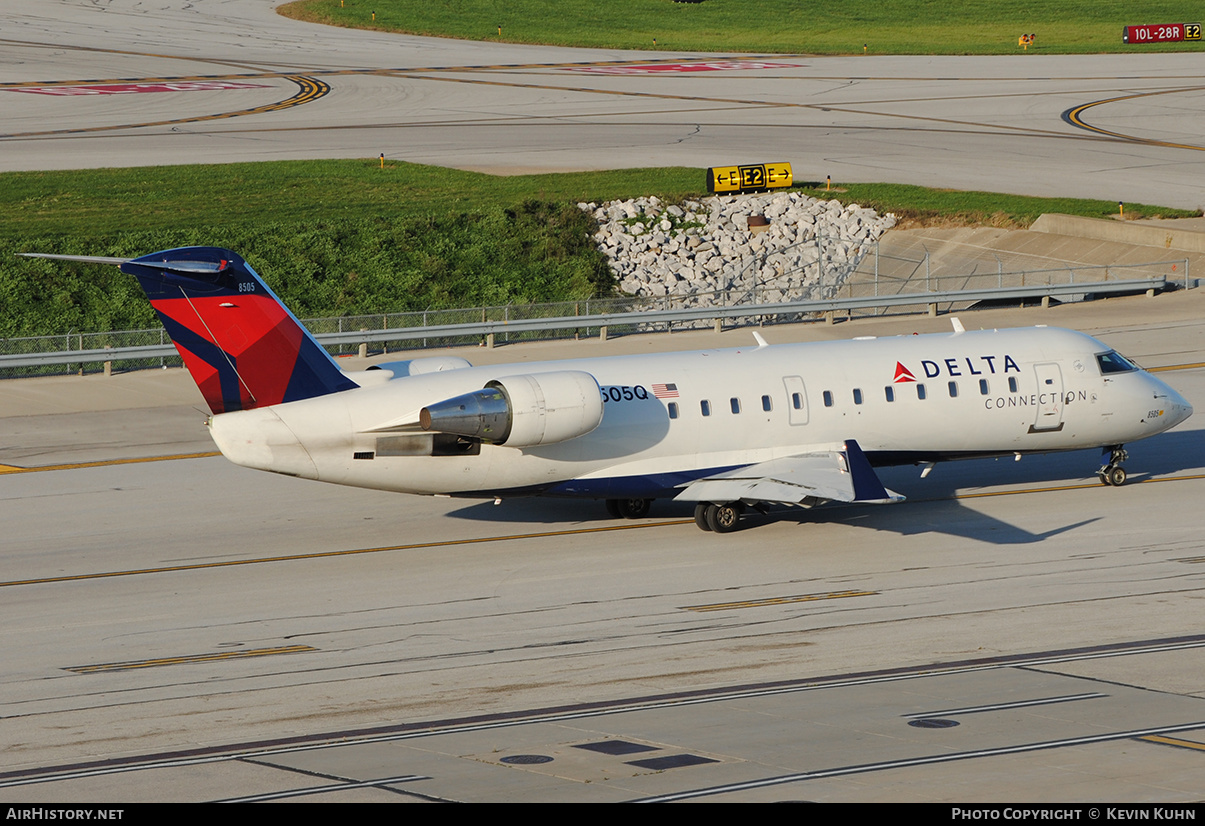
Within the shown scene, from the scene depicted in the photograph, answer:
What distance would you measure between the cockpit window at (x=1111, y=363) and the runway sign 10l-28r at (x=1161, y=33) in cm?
7131

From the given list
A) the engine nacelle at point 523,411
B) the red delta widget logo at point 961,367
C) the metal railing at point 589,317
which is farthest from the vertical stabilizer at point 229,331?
the metal railing at point 589,317

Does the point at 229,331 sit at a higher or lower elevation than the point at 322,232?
lower

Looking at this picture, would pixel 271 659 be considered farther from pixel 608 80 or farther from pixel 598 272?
pixel 608 80

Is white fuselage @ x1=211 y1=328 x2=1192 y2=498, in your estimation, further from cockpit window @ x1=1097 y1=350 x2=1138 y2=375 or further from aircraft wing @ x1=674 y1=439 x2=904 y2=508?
aircraft wing @ x1=674 y1=439 x2=904 y2=508

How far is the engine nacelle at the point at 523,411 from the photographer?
26.2 meters

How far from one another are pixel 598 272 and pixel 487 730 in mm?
40398

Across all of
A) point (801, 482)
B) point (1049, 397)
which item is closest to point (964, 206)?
point (1049, 397)

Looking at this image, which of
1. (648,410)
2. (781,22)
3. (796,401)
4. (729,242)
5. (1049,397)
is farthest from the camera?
(781,22)

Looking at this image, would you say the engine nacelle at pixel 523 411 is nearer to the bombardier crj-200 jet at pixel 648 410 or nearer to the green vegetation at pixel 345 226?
the bombardier crj-200 jet at pixel 648 410

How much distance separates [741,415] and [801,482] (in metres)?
1.88

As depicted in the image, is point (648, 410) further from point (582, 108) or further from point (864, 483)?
point (582, 108)

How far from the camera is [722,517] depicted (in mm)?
28453

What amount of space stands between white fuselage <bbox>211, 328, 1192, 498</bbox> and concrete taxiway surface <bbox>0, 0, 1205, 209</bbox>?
3074cm

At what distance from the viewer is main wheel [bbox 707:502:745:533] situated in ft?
93.3
